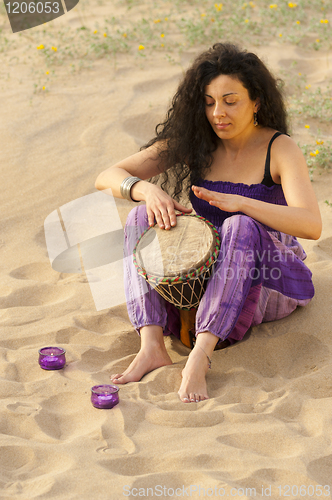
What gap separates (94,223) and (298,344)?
6.53 ft

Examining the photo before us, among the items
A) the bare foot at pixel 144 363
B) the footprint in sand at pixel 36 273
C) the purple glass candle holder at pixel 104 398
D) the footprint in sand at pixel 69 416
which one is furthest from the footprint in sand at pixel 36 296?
the purple glass candle holder at pixel 104 398

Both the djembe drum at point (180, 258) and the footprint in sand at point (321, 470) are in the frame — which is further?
the djembe drum at point (180, 258)

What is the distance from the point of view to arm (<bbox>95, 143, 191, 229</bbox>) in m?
2.65

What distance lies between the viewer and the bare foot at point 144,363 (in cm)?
251

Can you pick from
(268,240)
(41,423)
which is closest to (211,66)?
(268,240)

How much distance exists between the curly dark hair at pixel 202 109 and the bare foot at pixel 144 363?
0.97 metres

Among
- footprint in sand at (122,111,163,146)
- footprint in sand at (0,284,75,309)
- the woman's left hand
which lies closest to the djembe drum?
the woman's left hand

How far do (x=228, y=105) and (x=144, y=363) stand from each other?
1333 mm

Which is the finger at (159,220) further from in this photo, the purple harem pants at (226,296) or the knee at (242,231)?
the knee at (242,231)

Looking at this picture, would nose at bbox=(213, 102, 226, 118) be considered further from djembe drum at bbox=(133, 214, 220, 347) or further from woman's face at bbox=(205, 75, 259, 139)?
djembe drum at bbox=(133, 214, 220, 347)

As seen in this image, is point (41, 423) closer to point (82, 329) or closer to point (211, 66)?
point (82, 329)

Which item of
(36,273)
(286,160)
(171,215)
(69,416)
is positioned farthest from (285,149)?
(36,273)

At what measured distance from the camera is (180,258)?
2.47 metres

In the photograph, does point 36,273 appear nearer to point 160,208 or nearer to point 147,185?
point 147,185
